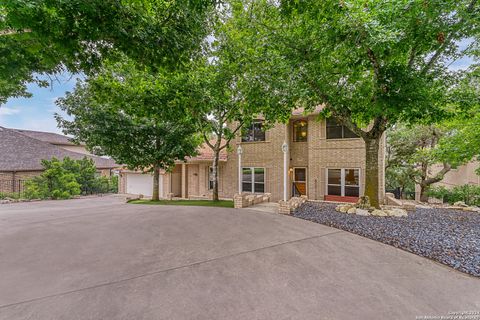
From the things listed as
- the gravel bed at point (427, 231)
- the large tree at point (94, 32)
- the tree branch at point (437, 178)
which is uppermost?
the large tree at point (94, 32)

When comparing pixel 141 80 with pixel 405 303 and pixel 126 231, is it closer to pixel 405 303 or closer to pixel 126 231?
pixel 126 231

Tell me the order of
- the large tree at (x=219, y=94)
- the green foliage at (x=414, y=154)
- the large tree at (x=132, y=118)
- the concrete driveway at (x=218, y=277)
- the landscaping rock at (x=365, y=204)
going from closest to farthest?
the concrete driveway at (x=218, y=277) < the landscaping rock at (x=365, y=204) < the large tree at (x=132, y=118) < the large tree at (x=219, y=94) < the green foliage at (x=414, y=154)

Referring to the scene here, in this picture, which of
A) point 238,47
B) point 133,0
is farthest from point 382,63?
point 133,0

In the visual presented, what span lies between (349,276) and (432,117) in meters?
7.18

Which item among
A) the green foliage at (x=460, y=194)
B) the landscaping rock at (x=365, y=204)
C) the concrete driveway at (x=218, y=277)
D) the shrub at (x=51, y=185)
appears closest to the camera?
the concrete driveway at (x=218, y=277)

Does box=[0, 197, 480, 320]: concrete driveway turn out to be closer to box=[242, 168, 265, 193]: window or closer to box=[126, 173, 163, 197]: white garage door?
box=[242, 168, 265, 193]: window

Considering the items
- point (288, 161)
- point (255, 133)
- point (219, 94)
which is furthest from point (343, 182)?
point (219, 94)

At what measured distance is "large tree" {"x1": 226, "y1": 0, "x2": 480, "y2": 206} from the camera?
5.56 m

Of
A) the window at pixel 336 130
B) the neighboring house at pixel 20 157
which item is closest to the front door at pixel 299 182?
the window at pixel 336 130

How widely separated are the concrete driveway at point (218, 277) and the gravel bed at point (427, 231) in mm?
410

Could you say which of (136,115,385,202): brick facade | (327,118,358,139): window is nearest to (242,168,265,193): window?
(136,115,385,202): brick facade

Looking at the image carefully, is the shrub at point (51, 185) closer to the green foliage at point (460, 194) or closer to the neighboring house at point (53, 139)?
the neighboring house at point (53, 139)

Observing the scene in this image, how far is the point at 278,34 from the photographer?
292 inches

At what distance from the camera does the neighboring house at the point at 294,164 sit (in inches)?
481
